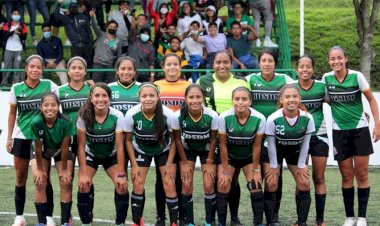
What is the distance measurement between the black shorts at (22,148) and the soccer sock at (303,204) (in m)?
2.88

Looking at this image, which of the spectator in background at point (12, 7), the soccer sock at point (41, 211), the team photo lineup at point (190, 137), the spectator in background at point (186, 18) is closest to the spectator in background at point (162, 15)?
the spectator in background at point (186, 18)

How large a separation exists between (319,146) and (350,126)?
448 mm

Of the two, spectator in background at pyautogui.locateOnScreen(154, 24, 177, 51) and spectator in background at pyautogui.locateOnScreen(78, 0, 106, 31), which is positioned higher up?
spectator in background at pyautogui.locateOnScreen(78, 0, 106, 31)

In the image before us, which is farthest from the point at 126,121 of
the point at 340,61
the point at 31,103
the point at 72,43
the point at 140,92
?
the point at 72,43

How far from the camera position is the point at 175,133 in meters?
9.99

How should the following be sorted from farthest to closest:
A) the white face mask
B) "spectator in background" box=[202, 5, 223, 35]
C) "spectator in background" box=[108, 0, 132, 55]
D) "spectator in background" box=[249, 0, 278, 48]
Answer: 1. "spectator in background" box=[249, 0, 278, 48]
2. the white face mask
3. "spectator in background" box=[202, 5, 223, 35]
4. "spectator in background" box=[108, 0, 132, 55]

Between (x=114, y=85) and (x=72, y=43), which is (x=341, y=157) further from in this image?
(x=72, y=43)

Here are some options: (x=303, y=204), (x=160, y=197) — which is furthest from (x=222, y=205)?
(x=303, y=204)

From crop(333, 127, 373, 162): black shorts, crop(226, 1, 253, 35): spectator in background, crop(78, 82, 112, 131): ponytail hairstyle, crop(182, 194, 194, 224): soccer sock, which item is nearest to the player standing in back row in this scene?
crop(333, 127, 373, 162): black shorts

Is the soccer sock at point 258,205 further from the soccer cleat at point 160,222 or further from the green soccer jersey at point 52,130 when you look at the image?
the green soccer jersey at point 52,130

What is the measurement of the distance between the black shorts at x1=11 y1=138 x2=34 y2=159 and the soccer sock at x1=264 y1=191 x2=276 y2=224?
8.34ft

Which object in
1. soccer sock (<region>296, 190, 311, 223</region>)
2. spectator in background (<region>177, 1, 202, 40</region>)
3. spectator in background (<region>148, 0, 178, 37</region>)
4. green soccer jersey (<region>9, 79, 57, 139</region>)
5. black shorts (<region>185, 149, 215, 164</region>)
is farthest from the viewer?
spectator in background (<region>148, 0, 178, 37</region>)

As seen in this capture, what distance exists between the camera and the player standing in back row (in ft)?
34.0

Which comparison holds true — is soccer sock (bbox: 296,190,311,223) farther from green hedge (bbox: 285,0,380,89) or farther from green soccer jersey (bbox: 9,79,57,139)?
green hedge (bbox: 285,0,380,89)
